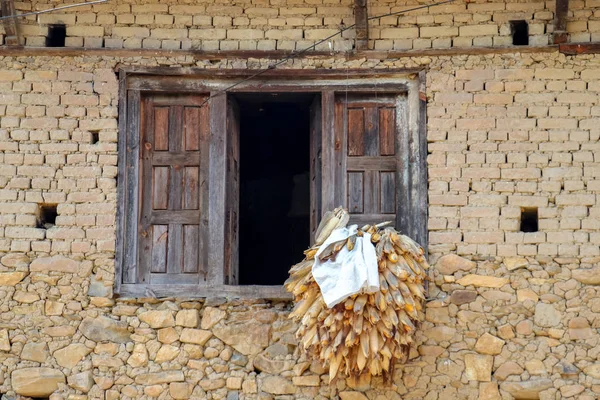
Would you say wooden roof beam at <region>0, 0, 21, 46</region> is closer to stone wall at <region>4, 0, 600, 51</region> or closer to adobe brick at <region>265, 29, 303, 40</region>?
stone wall at <region>4, 0, 600, 51</region>

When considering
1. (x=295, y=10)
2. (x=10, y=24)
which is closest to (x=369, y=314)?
(x=295, y=10)

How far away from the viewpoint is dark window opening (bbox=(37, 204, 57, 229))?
9320 millimetres

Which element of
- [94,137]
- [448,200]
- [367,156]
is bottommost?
[448,200]

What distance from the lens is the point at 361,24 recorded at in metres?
9.39

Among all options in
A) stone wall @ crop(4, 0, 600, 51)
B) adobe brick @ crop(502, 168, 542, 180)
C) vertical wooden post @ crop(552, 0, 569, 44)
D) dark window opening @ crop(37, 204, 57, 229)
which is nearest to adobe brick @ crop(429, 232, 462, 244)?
adobe brick @ crop(502, 168, 542, 180)

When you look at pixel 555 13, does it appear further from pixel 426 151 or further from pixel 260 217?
pixel 260 217

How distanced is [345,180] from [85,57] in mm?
2298

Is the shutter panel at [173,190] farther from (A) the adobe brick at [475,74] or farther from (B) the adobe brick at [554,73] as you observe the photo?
(B) the adobe brick at [554,73]

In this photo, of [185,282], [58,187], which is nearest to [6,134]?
[58,187]

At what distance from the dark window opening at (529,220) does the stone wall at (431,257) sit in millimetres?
98

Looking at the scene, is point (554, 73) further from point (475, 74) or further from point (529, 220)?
point (529, 220)

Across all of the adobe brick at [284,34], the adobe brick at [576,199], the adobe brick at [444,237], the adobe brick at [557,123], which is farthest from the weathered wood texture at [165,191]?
the adobe brick at [576,199]

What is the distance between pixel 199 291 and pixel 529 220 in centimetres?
262

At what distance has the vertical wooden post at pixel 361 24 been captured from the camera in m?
9.36
